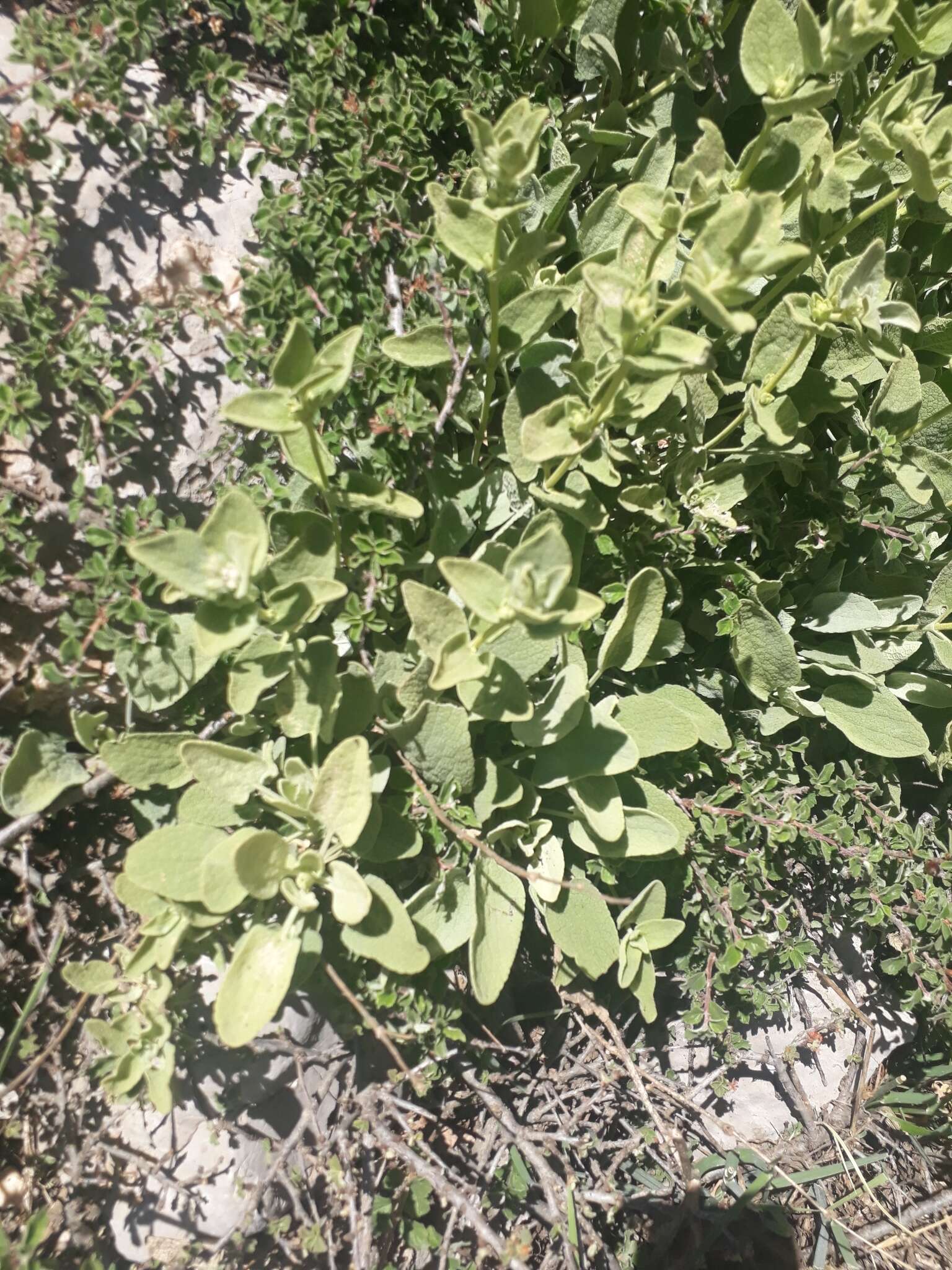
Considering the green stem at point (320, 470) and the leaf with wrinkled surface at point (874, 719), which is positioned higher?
the green stem at point (320, 470)

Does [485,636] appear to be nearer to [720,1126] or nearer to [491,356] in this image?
[491,356]

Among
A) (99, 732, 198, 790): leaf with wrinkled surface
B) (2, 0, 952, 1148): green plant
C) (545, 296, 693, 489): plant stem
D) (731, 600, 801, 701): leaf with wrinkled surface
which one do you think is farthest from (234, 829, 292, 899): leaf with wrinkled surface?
(731, 600, 801, 701): leaf with wrinkled surface

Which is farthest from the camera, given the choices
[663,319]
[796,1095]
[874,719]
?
[796,1095]

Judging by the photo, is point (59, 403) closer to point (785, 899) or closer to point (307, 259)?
point (307, 259)

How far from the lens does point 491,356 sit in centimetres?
139

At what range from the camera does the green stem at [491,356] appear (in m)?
1.25

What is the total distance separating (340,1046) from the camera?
177 centimetres

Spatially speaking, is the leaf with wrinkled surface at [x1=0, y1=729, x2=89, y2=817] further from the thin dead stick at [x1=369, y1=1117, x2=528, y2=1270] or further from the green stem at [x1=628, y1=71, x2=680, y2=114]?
the green stem at [x1=628, y1=71, x2=680, y2=114]

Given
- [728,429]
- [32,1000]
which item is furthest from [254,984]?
[728,429]

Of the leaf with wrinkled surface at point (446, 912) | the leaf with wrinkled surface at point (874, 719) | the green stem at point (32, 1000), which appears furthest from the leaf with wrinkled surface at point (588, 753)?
the green stem at point (32, 1000)

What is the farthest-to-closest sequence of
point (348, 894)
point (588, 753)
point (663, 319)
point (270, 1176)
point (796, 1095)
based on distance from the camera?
point (796, 1095), point (270, 1176), point (588, 753), point (348, 894), point (663, 319)

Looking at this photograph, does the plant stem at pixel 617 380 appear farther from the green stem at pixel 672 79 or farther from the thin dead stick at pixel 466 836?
the green stem at pixel 672 79

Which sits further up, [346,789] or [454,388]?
[454,388]

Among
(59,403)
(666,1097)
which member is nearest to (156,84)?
(59,403)
